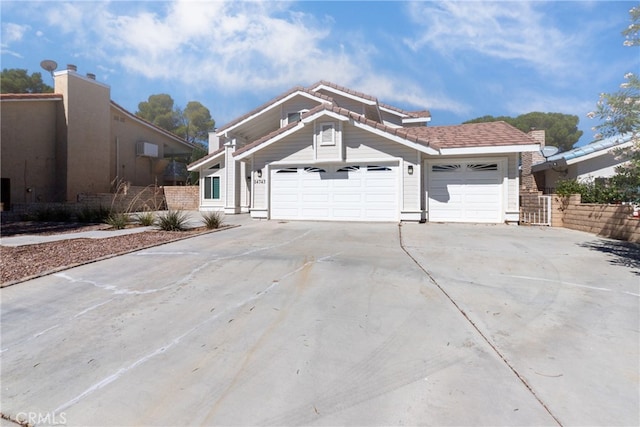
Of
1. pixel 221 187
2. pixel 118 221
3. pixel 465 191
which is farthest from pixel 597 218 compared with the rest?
pixel 221 187

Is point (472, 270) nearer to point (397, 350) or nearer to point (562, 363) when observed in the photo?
point (562, 363)

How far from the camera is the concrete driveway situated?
90.0 inches

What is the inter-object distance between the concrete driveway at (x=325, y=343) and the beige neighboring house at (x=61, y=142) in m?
17.0

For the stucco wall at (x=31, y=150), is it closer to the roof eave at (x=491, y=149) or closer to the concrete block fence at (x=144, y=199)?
the concrete block fence at (x=144, y=199)

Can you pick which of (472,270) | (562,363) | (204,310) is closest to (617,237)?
(472,270)

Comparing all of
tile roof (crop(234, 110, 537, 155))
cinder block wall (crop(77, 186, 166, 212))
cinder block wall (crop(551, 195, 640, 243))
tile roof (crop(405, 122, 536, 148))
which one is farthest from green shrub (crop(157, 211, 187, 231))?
cinder block wall (crop(551, 195, 640, 243))

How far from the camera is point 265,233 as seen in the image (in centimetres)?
934

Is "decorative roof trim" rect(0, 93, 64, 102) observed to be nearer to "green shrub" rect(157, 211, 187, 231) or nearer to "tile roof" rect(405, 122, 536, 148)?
"green shrub" rect(157, 211, 187, 231)

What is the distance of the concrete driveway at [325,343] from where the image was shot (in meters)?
2.29

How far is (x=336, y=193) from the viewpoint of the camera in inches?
492

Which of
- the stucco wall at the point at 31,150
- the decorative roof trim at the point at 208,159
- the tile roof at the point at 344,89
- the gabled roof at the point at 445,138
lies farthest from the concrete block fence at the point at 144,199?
the tile roof at the point at 344,89

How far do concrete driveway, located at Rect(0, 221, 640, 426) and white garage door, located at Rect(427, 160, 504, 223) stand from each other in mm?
6230

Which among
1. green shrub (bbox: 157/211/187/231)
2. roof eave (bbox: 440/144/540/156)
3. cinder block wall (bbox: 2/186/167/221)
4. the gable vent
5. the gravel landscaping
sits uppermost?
the gable vent

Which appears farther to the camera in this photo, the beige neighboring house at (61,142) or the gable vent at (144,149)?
the gable vent at (144,149)
